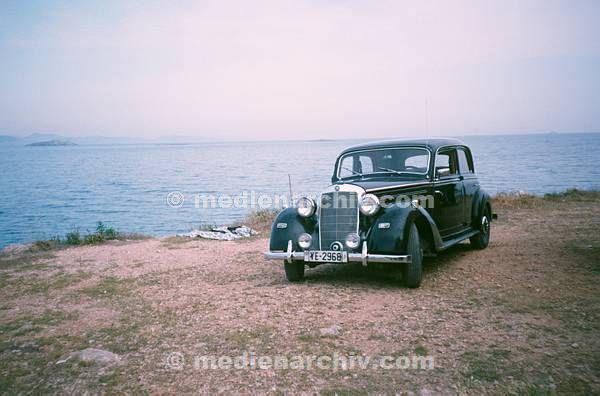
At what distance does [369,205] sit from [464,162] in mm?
3333

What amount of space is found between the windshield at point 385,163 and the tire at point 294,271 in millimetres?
1746

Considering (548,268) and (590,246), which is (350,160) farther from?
(590,246)

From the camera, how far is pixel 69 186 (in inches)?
1310

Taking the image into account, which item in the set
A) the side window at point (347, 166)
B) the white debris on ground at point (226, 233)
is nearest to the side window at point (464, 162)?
the side window at point (347, 166)

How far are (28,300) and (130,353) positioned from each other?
9.73 ft

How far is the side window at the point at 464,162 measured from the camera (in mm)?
8211

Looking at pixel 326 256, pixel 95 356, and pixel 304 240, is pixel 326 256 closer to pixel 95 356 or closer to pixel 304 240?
pixel 304 240

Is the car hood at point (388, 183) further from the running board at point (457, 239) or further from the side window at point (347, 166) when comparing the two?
the running board at point (457, 239)

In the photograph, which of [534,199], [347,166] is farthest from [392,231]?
[534,199]

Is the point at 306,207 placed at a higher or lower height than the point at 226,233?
higher

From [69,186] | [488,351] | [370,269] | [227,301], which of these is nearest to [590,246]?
[370,269]

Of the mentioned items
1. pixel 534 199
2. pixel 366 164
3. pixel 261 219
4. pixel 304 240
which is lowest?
pixel 261 219

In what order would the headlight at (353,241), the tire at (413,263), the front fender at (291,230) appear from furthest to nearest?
the front fender at (291,230) < the headlight at (353,241) < the tire at (413,263)

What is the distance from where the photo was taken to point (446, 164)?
7.55 metres
